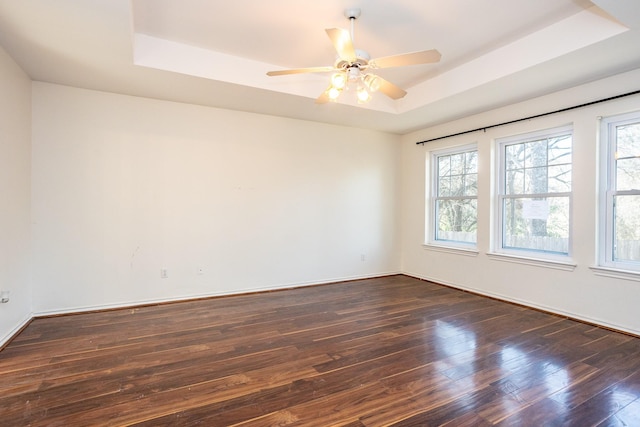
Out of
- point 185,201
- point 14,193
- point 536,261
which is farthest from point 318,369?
point 14,193

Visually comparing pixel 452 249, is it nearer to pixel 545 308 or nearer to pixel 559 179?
pixel 545 308

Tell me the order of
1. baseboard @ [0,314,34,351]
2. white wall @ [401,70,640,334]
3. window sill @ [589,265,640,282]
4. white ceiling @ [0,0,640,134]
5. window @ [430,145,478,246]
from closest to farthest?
white ceiling @ [0,0,640,134], baseboard @ [0,314,34,351], window sill @ [589,265,640,282], white wall @ [401,70,640,334], window @ [430,145,478,246]

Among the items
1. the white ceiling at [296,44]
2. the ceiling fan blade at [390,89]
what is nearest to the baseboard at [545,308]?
the white ceiling at [296,44]

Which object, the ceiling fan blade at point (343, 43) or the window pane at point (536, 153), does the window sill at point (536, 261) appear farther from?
the ceiling fan blade at point (343, 43)

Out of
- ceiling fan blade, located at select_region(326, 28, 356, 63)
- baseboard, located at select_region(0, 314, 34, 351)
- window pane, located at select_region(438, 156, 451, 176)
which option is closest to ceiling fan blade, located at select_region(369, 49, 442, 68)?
ceiling fan blade, located at select_region(326, 28, 356, 63)

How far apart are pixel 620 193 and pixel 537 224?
887 millimetres

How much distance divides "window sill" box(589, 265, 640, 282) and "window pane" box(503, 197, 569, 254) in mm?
377

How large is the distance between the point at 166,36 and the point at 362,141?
3.23m

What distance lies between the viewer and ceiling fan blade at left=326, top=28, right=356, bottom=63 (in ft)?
6.80

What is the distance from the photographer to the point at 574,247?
3.49m

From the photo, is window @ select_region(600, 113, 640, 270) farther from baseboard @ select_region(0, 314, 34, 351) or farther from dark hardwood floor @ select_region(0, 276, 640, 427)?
baseboard @ select_region(0, 314, 34, 351)

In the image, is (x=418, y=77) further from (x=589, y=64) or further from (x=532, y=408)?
(x=532, y=408)

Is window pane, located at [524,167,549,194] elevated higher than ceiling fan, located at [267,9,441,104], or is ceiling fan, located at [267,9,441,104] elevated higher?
ceiling fan, located at [267,9,441,104]

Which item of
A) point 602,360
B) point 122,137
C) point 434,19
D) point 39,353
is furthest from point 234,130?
point 602,360
